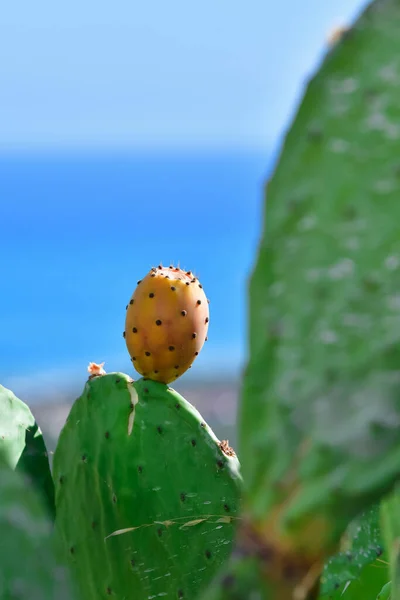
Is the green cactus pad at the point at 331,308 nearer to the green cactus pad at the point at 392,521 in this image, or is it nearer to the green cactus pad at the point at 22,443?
the green cactus pad at the point at 392,521

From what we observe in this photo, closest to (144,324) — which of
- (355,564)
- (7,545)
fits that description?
(355,564)

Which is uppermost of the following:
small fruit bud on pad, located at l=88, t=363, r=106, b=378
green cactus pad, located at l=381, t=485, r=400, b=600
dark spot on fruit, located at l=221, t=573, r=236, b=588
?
small fruit bud on pad, located at l=88, t=363, r=106, b=378

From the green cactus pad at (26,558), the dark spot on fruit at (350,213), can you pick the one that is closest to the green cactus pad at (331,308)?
the dark spot on fruit at (350,213)

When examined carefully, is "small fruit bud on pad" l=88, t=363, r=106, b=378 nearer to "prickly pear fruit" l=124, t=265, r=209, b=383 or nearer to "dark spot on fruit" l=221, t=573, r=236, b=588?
"prickly pear fruit" l=124, t=265, r=209, b=383

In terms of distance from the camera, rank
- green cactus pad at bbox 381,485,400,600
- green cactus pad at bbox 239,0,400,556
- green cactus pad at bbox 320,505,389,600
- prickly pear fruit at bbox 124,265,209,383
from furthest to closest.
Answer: prickly pear fruit at bbox 124,265,209,383 < green cactus pad at bbox 320,505,389,600 < green cactus pad at bbox 381,485,400,600 < green cactus pad at bbox 239,0,400,556

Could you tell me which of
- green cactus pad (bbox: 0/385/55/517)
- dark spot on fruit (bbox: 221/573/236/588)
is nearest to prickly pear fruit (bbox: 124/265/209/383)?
green cactus pad (bbox: 0/385/55/517)

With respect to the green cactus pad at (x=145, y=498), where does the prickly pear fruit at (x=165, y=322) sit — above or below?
above

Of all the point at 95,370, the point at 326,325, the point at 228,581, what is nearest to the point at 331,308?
the point at 326,325
